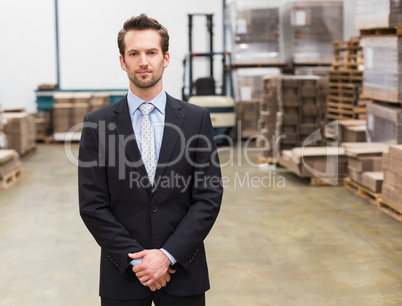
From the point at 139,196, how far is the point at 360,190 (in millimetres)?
5752

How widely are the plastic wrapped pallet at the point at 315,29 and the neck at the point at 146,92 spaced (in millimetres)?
10447

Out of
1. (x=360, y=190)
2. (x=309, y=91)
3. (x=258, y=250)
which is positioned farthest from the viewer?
(x=309, y=91)

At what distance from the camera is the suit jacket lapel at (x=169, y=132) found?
203 cm

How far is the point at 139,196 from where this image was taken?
204 cm

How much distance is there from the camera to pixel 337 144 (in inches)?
349

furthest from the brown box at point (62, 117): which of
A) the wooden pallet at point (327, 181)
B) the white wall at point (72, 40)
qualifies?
the wooden pallet at point (327, 181)

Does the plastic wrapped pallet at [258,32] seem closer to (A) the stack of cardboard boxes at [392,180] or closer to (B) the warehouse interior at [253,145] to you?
(B) the warehouse interior at [253,145]

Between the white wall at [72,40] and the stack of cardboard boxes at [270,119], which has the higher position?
the white wall at [72,40]

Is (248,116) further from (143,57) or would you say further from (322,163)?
(143,57)

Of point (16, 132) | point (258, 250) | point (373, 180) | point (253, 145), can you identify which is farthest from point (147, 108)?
point (253, 145)

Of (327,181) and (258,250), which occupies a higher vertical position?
(327,181)

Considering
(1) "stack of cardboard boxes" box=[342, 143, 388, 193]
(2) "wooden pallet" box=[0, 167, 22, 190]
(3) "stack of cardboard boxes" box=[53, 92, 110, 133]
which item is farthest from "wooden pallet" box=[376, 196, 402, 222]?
(3) "stack of cardboard boxes" box=[53, 92, 110, 133]

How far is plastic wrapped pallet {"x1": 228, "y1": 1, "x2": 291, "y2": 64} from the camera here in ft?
40.6

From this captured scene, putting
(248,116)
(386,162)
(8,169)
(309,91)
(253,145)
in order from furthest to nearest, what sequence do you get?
(248,116)
(253,145)
(309,91)
(8,169)
(386,162)
